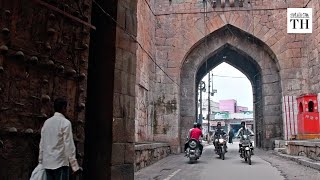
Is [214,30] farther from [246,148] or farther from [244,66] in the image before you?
[246,148]

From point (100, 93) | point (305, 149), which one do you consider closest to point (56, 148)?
point (100, 93)

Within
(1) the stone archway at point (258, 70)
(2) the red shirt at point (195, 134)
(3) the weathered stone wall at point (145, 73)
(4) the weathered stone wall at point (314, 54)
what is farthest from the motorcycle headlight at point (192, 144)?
(4) the weathered stone wall at point (314, 54)

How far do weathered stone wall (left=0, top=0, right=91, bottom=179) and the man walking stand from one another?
226 millimetres

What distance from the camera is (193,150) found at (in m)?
10.1

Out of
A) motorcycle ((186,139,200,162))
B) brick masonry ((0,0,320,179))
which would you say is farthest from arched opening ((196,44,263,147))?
motorcycle ((186,139,200,162))

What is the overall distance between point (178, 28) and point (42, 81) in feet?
40.2

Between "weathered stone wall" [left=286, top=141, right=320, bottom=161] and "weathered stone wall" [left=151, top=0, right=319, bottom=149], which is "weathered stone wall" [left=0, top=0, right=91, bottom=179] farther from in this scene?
"weathered stone wall" [left=151, top=0, right=319, bottom=149]

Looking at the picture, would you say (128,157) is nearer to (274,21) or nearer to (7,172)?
(7,172)

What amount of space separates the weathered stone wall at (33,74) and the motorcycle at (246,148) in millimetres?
6935

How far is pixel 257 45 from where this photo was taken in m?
15.1

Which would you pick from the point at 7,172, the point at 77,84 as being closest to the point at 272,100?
the point at 77,84

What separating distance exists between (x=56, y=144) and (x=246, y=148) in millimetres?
7830

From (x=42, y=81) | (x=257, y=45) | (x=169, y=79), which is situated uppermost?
(x=257, y=45)

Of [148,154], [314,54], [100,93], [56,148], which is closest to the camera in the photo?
[56,148]
